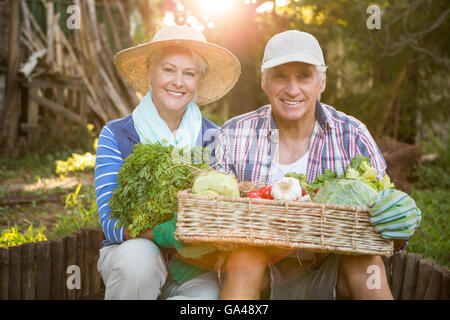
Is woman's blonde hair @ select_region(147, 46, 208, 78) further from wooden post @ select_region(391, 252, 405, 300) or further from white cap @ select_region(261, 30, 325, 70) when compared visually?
wooden post @ select_region(391, 252, 405, 300)

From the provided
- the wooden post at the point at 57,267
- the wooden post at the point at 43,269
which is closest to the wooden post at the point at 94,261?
the wooden post at the point at 57,267

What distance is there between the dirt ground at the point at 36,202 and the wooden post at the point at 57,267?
1.10 meters

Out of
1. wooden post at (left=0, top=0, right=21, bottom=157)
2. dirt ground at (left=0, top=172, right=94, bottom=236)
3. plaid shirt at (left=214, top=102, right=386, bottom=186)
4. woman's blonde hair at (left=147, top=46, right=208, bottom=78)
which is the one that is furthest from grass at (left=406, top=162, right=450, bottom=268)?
wooden post at (left=0, top=0, right=21, bottom=157)

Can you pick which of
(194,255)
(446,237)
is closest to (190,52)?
(194,255)

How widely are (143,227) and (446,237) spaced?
13.2ft

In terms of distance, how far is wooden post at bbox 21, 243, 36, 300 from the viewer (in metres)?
3.60

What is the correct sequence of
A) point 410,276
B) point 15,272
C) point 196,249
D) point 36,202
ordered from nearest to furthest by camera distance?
point 196,249 < point 15,272 < point 410,276 < point 36,202

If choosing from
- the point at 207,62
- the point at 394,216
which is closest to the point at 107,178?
the point at 207,62

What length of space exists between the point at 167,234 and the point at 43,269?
5.30 feet

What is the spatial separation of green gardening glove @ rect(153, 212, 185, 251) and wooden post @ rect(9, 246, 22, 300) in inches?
56.5

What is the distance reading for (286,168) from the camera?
3.34m

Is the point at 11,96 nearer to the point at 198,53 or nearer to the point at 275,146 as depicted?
the point at 198,53

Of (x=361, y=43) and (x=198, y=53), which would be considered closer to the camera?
(x=198, y=53)

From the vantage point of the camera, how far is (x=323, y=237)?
2.37m
